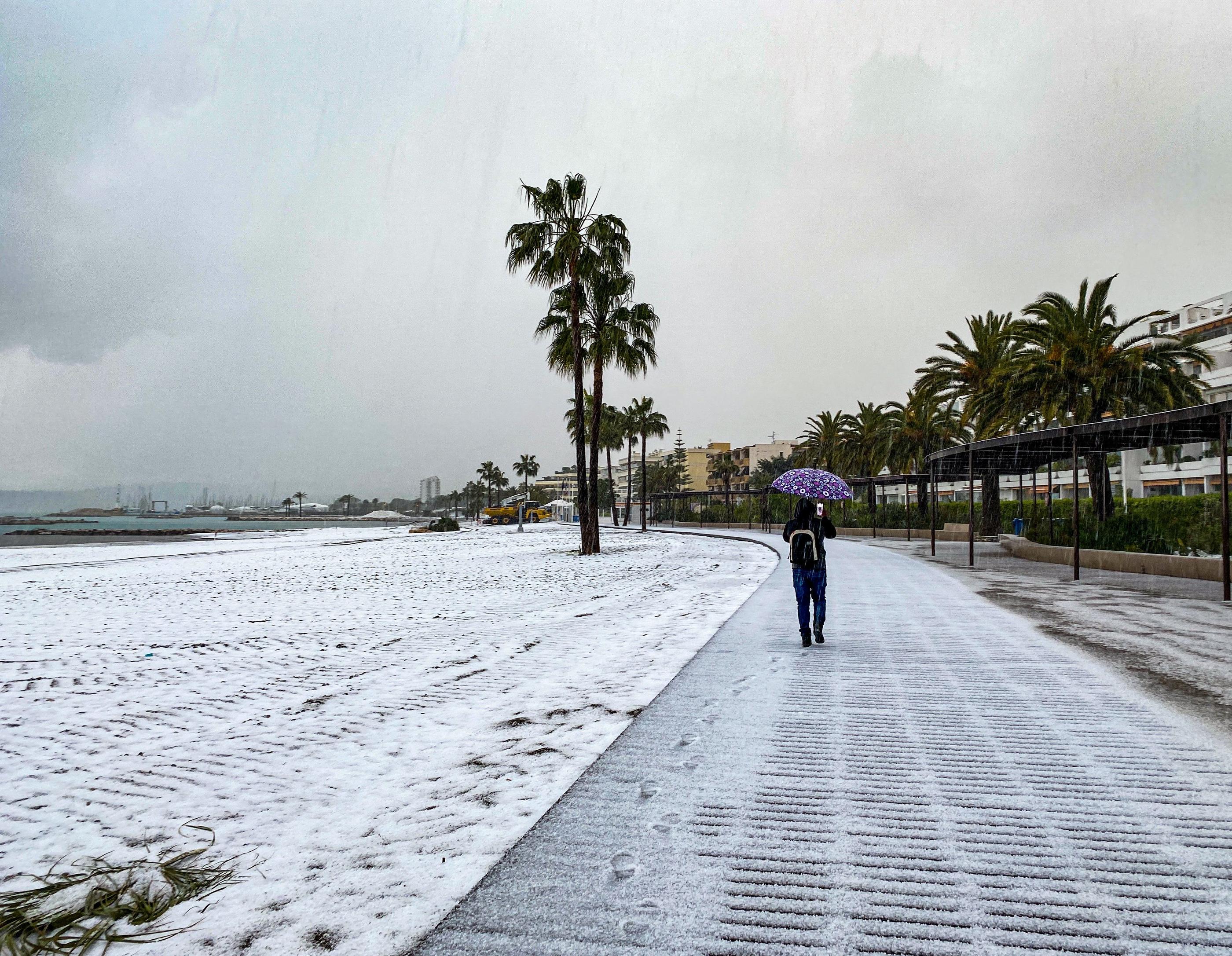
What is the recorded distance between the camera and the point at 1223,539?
11.4 meters

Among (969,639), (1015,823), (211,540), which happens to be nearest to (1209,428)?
(969,639)

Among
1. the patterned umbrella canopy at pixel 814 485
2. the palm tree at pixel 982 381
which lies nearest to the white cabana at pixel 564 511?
the palm tree at pixel 982 381

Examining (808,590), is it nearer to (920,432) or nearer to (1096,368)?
(1096,368)

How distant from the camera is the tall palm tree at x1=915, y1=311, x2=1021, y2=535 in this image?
27.5 metres

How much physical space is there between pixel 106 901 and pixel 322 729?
2.20 meters

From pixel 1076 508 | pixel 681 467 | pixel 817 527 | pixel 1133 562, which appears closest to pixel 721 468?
pixel 681 467

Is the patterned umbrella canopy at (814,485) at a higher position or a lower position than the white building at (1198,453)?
lower

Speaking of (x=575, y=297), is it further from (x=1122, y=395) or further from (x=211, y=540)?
(x=211, y=540)

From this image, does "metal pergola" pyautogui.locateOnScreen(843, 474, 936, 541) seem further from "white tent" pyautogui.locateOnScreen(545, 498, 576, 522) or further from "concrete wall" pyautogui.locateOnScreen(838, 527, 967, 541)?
"white tent" pyautogui.locateOnScreen(545, 498, 576, 522)

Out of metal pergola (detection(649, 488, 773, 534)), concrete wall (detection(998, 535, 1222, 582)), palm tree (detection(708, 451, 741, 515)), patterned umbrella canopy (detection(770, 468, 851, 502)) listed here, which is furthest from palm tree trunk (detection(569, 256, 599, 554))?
palm tree (detection(708, 451, 741, 515))

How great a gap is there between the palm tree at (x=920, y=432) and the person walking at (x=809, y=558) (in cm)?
3130

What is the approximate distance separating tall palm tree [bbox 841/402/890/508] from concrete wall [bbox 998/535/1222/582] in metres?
19.3

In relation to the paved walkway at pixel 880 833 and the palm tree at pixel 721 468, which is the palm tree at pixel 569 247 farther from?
the palm tree at pixel 721 468

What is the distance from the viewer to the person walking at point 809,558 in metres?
7.48
